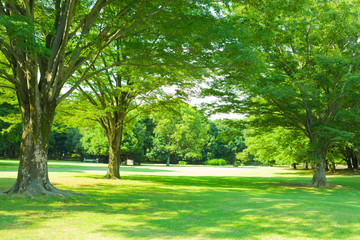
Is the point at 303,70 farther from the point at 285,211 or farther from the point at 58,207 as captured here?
the point at 58,207

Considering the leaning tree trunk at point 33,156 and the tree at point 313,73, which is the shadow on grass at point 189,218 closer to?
the leaning tree trunk at point 33,156

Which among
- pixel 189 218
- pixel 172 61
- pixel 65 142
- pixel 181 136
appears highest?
pixel 172 61

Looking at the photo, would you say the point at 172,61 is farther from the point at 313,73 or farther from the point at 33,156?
the point at 313,73

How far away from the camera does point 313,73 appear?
63.4ft

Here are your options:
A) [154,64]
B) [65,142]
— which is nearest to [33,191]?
[154,64]

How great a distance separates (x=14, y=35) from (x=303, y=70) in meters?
17.0

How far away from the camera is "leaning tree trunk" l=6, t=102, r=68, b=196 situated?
9305 mm

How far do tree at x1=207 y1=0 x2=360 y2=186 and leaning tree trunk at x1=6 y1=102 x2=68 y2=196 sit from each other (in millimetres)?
10103

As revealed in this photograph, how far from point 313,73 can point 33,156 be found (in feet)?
59.0

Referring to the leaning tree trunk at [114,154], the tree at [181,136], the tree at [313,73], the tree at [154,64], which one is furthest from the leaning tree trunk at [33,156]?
the tree at [181,136]

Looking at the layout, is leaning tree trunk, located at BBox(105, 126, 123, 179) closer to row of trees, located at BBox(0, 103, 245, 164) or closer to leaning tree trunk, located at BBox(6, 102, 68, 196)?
leaning tree trunk, located at BBox(6, 102, 68, 196)

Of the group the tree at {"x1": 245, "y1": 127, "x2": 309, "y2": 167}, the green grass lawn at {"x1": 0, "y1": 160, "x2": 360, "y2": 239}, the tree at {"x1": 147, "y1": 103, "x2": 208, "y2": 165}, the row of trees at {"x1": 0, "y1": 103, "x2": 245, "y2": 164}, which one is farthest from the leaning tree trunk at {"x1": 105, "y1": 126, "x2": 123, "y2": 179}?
the tree at {"x1": 147, "y1": 103, "x2": 208, "y2": 165}

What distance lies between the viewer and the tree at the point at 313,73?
1634 centimetres

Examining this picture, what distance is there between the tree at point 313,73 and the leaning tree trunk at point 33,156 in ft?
33.1
